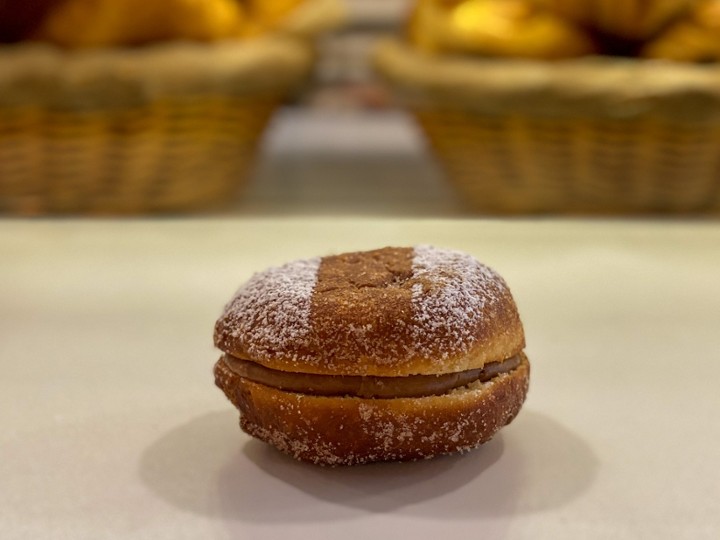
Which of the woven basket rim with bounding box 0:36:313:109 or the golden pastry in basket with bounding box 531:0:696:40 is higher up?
the golden pastry in basket with bounding box 531:0:696:40

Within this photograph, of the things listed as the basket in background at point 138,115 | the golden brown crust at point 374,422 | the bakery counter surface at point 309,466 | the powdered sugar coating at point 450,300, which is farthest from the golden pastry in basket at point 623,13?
the golden brown crust at point 374,422

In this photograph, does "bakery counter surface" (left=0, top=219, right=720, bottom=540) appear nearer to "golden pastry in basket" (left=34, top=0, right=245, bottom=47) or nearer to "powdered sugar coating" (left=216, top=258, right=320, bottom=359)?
"powdered sugar coating" (left=216, top=258, right=320, bottom=359)

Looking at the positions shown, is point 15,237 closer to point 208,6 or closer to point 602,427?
point 208,6

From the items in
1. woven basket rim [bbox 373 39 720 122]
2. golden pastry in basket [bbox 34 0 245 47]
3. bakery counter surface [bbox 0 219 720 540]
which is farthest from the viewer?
golden pastry in basket [bbox 34 0 245 47]

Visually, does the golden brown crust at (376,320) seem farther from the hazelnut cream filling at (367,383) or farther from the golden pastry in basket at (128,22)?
the golden pastry in basket at (128,22)

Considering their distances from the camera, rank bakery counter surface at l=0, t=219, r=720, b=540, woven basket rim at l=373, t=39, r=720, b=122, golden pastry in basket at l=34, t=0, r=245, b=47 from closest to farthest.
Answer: bakery counter surface at l=0, t=219, r=720, b=540 → woven basket rim at l=373, t=39, r=720, b=122 → golden pastry in basket at l=34, t=0, r=245, b=47

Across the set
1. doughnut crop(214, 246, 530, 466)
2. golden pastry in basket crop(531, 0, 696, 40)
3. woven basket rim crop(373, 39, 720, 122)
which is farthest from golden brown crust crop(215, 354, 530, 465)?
golden pastry in basket crop(531, 0, 696, 40)

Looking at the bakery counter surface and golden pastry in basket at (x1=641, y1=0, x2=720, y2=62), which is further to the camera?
golden pastry in basket at (x1=641, y1=0, x2=720, y2=62)
